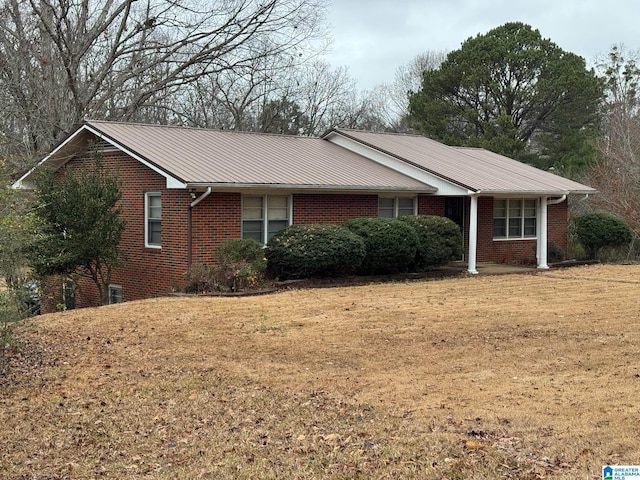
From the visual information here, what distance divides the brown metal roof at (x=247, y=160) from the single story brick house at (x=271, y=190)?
4 centimetres

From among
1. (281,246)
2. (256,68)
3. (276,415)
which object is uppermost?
(256,68)

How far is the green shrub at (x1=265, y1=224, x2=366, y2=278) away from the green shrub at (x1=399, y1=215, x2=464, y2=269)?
2.23 metres

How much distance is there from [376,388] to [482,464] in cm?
262

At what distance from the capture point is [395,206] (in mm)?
21234

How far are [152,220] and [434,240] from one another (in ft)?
23.7

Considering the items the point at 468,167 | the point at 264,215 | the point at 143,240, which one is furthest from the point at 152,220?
the point at 468,167

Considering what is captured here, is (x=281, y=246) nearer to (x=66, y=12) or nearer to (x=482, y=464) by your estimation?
(x=482, y=464)

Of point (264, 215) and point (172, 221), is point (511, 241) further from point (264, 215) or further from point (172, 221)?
point (172, 221)

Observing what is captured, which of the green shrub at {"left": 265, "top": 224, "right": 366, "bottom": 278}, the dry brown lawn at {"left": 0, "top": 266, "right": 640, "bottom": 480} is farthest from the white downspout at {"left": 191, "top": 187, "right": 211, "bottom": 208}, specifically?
the dry brown lawn at {"left": 0, "top": 266, "right": 640, "bottom": 480}

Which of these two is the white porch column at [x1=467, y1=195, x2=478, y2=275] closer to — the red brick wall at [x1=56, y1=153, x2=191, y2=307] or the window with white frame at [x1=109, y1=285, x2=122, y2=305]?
the red brick wall at [x1=56, y1=153, x2=191, y2=307]

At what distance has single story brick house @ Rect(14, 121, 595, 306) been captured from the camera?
17172mm

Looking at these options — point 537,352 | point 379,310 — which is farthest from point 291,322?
point 537,352

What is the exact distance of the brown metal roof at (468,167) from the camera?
69.8 feet

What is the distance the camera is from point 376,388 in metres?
7.99
